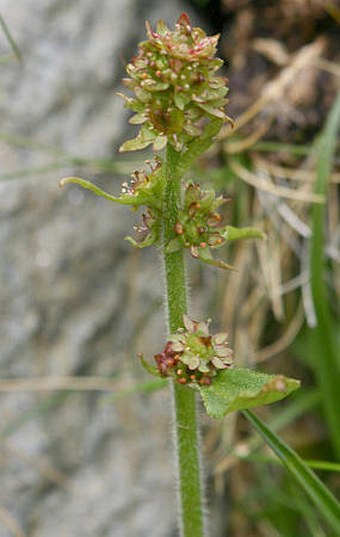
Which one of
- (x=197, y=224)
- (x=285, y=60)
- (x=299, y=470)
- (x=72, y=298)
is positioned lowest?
(x=299, y=470)

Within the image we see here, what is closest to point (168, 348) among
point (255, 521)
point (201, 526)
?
point (201, 526)

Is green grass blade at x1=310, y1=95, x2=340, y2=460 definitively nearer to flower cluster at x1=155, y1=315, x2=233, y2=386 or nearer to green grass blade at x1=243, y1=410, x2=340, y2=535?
green grass blade at x1=243, y1=410, x2=340, y2=535

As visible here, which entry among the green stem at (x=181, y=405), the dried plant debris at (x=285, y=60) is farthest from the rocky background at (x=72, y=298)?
the green stem at (x=181, y=405)

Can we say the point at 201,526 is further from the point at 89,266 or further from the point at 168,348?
the point at 89,266

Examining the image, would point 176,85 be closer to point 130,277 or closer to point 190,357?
point 190,357

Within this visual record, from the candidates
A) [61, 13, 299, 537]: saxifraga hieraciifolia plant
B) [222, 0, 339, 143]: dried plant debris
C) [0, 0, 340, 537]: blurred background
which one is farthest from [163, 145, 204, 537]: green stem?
[222, 0, 339, 143]: dried plant debris

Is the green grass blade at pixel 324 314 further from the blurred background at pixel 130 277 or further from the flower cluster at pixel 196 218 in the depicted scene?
the flower cluster at pixel 196 218

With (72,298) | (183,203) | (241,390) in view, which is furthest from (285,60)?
(241,390)
